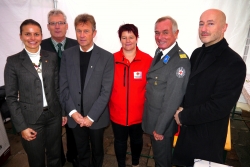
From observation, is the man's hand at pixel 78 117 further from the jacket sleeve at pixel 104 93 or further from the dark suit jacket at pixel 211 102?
the dark suit jacket at pixel 211 102

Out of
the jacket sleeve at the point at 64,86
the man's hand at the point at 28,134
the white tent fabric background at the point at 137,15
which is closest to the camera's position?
the man's hand at the point at 28,134

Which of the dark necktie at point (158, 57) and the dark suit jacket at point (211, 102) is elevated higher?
the dark necktie at point (158, 57)

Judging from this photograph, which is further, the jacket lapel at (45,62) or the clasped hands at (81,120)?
the clasped hands at (81,120)

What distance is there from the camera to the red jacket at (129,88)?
2.05 meters

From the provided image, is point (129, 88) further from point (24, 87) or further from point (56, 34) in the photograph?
point (56, 34)

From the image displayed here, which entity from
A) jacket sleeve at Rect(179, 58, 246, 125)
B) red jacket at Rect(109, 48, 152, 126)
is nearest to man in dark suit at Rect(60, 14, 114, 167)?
red jacket at Rect(109, 48, 152, 126)

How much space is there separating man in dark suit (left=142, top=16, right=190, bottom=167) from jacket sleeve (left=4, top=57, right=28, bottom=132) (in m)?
1.42

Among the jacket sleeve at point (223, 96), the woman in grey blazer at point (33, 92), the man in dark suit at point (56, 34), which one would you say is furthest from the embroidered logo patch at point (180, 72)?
the man in dark suit at point (56, 34)

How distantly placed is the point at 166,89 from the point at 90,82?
88 cm

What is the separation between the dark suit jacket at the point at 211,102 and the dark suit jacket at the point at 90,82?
93 centimetres

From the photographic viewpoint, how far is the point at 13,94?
1.76 m

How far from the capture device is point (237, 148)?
3.31 m

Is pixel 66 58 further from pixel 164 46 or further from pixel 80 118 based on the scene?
pixel 164 46

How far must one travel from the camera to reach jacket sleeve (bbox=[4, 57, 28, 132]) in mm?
1726
